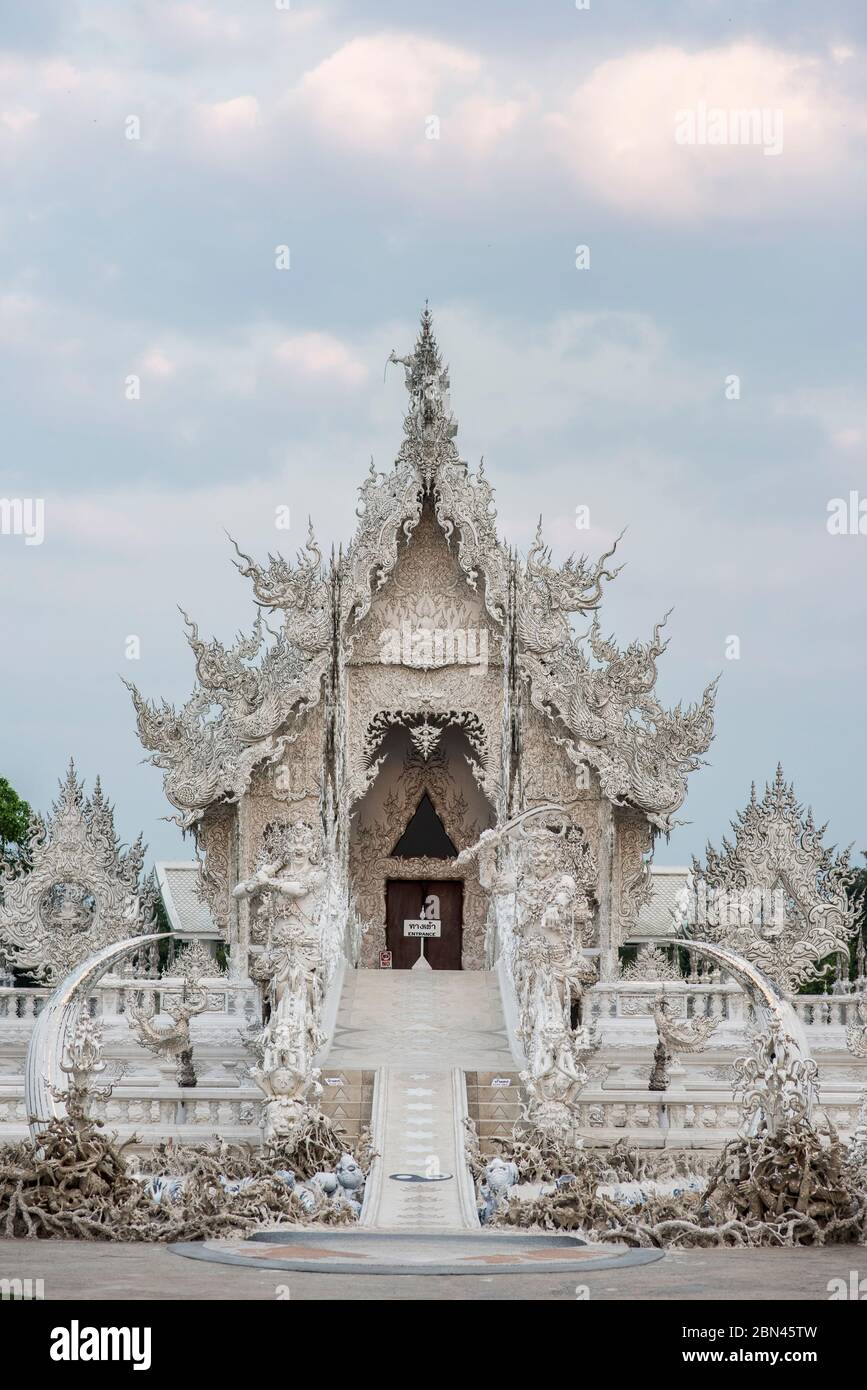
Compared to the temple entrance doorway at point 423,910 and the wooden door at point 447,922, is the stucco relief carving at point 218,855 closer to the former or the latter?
the temple entrance doorway at point 423,910

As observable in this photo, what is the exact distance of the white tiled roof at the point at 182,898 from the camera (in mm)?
30234

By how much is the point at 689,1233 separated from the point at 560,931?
16.8ft

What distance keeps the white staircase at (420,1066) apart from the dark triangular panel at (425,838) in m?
3.39

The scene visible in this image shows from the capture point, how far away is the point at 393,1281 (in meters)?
8.52

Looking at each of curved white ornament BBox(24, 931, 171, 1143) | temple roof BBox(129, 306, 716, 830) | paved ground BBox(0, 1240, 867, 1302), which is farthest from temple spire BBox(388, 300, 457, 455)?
paved ground BBox(0, 1240, 867, 1302)

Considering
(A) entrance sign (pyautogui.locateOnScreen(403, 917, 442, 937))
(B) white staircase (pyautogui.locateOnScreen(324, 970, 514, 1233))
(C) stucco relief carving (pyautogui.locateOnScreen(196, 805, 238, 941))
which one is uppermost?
(C) stucco relief carving (pyautogui.locateOnScreen(196, 805, 238, 941))

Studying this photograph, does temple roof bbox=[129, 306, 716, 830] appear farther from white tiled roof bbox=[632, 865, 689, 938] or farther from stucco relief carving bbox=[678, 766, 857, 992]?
white tiled roof bbox=[632, 865, 689, 938]

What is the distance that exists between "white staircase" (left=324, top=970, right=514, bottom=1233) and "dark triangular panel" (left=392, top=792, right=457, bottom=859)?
11.1 ft

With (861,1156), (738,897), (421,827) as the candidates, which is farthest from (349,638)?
(861,1156)

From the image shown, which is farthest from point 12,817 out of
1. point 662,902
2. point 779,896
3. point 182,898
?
point 779,896

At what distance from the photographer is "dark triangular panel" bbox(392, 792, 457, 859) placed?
2339 cm

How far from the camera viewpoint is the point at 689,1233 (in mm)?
10523
